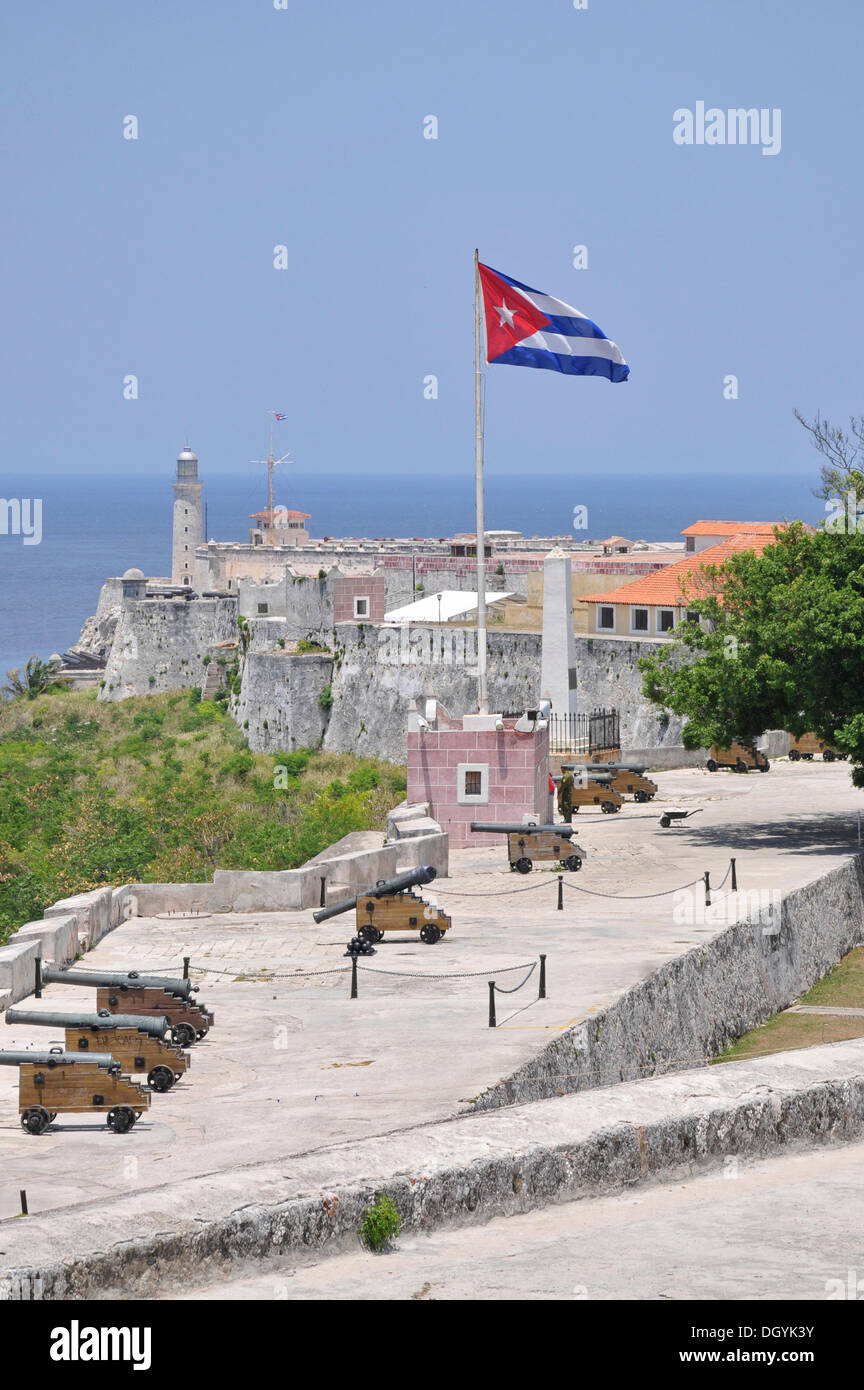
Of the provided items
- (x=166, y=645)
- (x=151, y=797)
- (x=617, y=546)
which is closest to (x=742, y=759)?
(x=151, y=797)

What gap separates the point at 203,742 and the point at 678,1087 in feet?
174

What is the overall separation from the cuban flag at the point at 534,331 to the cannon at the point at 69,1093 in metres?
17.3

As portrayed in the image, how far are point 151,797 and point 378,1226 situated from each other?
38.7 m

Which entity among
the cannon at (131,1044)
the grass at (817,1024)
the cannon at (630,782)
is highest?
the cannon at (630,782)

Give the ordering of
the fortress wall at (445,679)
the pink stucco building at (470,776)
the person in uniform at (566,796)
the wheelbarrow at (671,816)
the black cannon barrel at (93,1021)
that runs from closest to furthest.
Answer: the black cannon barrel at (93,1021) < the pink stucco building at (470,776) < the wheelbarrow at (671,816) < the person in uniform at (566,796) < the fortress wall at (445,679)

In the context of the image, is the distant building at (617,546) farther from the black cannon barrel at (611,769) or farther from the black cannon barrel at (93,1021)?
the black cannon barrel at (93,1021)

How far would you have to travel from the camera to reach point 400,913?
17.9 meters

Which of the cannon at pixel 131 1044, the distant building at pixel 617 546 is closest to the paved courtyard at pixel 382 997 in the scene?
the cannon at pixel 131 1044

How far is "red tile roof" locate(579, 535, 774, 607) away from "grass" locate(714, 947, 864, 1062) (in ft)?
94.2

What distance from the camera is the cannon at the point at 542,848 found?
72.7 feet

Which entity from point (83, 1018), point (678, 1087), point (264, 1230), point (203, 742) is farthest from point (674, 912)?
point (203, 742)

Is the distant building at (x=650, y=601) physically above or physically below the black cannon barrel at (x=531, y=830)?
above

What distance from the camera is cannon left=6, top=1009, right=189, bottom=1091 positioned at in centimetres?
1216

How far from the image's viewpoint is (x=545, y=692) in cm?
4597
